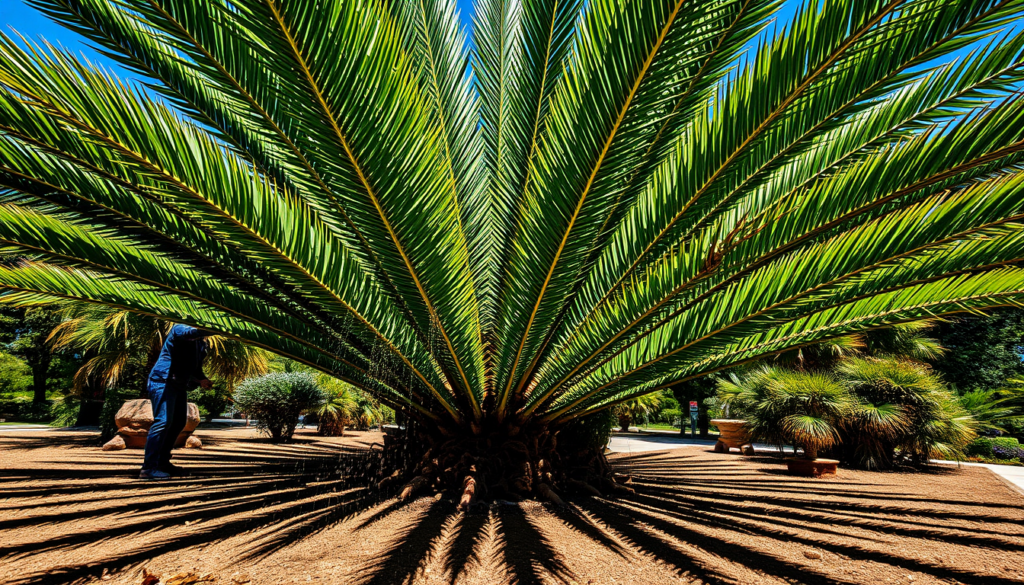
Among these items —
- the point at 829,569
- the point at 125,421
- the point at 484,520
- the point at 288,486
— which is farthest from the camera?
the point at 125,421

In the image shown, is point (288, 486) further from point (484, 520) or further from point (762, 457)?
point (762, 457)

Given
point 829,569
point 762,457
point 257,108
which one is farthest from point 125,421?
point 762,457

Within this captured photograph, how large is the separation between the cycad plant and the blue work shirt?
39.0 inches

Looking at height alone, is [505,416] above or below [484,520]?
above

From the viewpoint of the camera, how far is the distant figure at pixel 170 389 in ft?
15.4

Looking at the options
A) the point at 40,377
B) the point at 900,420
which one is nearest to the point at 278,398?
the point at 900,420

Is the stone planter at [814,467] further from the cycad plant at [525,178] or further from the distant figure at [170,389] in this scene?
the distant figure at [170,389]

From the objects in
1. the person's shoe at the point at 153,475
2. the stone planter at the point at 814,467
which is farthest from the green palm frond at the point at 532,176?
the stone planter at the point at 814,467

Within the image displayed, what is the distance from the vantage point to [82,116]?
2.29m

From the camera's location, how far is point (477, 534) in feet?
10.2

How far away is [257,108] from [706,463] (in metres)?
8.41

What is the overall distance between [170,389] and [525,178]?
13.7ft

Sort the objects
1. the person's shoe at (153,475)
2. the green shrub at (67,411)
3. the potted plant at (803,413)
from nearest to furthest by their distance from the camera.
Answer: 1. the person's shoe at (153,475)
2. the potted plant at (803,413)
3. the green shrub at (67,411)

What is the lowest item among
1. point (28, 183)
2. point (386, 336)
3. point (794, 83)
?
point (386, 336)
